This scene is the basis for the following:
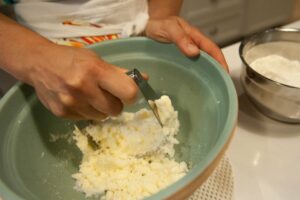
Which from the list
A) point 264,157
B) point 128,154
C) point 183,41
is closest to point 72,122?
point 128,154

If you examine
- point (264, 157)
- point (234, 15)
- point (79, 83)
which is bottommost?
point (234, 15)

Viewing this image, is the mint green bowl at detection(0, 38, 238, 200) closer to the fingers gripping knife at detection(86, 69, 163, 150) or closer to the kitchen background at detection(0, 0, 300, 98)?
the fingers gripping knife at detection(86, 69, 163, 150)

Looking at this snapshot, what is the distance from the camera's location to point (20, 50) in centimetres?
52

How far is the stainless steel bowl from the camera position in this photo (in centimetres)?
60

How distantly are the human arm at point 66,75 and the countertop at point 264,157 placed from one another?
248 millimetres

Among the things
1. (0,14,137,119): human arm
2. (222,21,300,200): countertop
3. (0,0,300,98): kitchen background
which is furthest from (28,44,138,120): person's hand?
(0,0,300,98): kitchen background

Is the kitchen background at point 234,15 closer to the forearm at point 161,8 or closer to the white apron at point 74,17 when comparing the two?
the forearm at point 161,8

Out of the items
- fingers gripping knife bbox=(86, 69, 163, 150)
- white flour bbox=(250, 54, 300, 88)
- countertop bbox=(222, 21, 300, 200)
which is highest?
fingers gripping knife bbox=(86, 69, 163, 150)

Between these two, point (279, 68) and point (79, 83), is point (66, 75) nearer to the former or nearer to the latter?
point (79, 83)

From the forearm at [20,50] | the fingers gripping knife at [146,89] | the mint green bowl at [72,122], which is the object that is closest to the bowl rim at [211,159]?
the mint green bowl at [72,122]

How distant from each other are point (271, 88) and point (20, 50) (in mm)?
419

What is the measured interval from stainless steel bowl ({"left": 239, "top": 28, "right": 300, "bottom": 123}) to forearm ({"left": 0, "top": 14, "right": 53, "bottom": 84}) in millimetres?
362

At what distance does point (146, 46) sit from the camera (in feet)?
2.06

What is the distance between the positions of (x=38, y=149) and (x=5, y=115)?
80 millimetres
